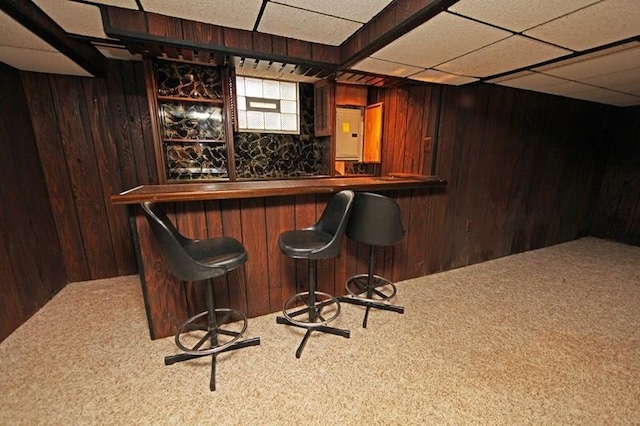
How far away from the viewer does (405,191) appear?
271 centimetres

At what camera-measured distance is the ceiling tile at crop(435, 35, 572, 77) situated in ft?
6.00

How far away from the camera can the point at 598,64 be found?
221 cm

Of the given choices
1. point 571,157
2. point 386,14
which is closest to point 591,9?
point 386,14

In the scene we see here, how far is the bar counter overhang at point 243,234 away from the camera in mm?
1867

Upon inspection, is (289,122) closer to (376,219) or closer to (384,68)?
(384,68)

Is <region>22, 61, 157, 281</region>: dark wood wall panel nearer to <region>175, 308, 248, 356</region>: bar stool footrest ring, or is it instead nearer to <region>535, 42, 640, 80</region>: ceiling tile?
<region>175, 308, 248, 356</region>: bar stool footrest ring

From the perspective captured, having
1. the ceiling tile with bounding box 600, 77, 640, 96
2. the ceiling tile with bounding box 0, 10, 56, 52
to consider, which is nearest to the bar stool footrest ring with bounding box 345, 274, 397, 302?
the ceiling tile with bounding box 0, 10, 56, 52

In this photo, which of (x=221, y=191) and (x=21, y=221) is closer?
(x=221, y=191)

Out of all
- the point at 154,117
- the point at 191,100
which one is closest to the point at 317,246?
the point at 154,117

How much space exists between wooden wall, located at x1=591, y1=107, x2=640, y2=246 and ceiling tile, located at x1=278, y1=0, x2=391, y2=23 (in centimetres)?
511

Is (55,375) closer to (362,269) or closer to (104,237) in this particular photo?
(104,237)

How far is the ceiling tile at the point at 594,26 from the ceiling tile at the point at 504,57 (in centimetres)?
10

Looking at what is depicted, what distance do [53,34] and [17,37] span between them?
221 millimetres

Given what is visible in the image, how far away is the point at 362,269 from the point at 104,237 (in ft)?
9.42
